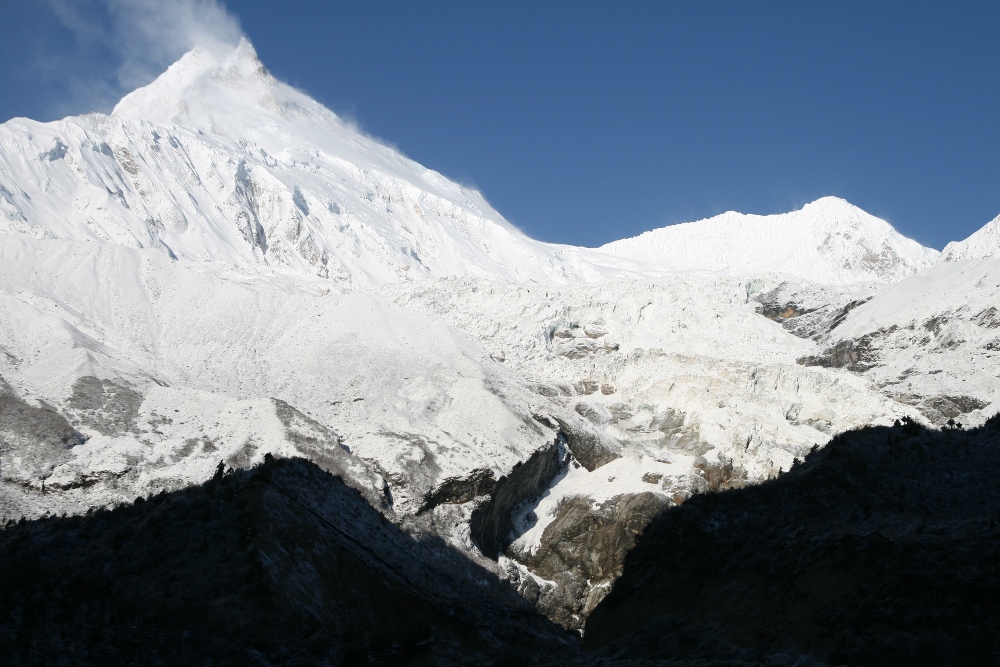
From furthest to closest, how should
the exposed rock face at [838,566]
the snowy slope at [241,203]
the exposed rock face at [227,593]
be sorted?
1. the snowy slope at [241,203]
2. the exposed rock face at [227,593]
3. the exposed rock face at [838,566]

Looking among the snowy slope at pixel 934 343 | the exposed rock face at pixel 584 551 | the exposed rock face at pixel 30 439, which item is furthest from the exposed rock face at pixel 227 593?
the snowy slope at pixel 934 343

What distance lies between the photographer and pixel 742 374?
8431cm

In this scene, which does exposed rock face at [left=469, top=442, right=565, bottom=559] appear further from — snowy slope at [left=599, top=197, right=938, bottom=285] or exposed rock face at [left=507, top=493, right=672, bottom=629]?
snowy slope at [left=599, top=197, right=938, bottom=285]

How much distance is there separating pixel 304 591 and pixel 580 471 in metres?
48.5

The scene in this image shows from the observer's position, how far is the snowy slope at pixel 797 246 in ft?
570

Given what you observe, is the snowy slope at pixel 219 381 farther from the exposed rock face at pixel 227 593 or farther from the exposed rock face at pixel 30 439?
the exposed rock face at pixel 227 593

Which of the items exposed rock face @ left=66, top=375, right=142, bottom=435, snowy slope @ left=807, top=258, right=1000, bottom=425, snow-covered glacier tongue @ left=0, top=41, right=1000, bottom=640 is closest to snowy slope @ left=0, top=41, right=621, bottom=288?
snow-covered glacier tongue @ left=0, top=41, right=1000, bottom=640

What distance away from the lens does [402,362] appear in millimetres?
76000

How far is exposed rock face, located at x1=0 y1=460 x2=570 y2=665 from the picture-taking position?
656 inches

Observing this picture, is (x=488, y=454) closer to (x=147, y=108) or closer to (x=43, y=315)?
(x=43, y=315)

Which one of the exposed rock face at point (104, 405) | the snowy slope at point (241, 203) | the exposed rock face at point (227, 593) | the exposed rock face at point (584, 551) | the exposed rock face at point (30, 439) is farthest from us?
the snowy slope at point (241, 203)

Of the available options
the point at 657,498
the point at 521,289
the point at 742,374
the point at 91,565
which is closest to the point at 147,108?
the point at 521,289

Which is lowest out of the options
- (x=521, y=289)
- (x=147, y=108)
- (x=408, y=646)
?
(x=408, y=646)

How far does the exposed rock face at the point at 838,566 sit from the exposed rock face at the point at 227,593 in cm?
493
